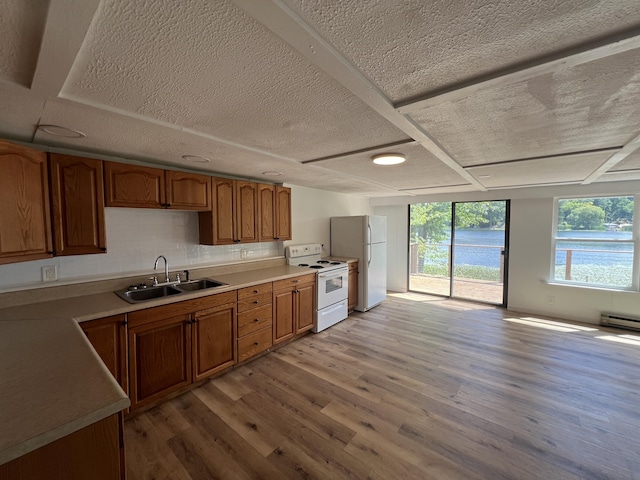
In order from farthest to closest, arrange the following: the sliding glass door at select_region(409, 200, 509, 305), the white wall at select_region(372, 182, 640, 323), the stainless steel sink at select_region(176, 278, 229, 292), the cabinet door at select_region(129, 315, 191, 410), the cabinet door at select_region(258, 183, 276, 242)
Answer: the sliding glass door at select_region(409, 200, 509, 305) → the white wall at select_region(372, 182, 640, 323) → the cabinet door at select_region(258, 183, 276, 242) → the stainless steel sink at select_region(176, 278, 229, 292) → the cabinet door at select_region(129, 315, 191, 410)

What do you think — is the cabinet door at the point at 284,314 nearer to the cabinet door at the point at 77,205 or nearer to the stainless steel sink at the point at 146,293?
the stainless steel sink at the point at 146,293

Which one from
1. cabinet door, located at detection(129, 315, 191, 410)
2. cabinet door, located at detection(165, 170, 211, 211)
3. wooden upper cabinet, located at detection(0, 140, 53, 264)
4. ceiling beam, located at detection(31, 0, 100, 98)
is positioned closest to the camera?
ceiling beam, located at detection(31, 0, 100, 98)

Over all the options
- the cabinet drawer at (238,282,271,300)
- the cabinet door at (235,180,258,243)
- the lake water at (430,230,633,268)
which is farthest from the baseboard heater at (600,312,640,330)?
the cabinet door at (235,180,258,243)

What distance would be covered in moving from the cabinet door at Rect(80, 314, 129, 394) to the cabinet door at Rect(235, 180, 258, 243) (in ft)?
4.69

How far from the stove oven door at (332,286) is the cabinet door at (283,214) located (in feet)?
2.44

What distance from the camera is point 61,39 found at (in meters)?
0.84

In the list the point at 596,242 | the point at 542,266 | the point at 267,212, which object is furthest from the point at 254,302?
the point at 596,242

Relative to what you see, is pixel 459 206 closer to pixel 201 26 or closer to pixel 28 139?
pixel 201 26

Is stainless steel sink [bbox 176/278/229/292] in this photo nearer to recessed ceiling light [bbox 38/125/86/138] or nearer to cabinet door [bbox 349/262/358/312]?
recessed ceiling light [bbox 38/125/86/138]

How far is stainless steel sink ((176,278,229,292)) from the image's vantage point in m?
2.66

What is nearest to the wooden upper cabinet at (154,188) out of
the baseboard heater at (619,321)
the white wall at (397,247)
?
the white wall at (397,247)

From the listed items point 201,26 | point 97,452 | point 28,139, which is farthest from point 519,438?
point 28,139

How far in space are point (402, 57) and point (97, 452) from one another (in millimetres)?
1787

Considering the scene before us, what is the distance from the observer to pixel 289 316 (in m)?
3.27
